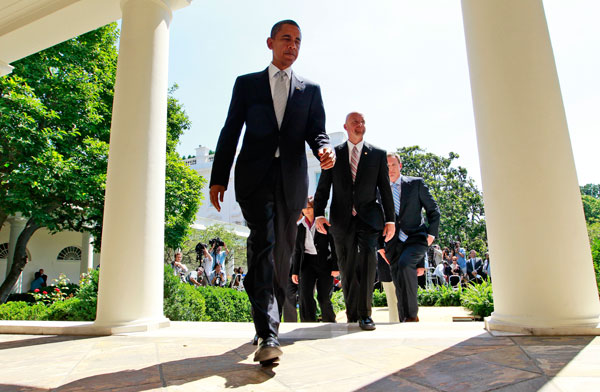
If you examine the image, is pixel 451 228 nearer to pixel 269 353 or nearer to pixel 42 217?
pixel 42 217

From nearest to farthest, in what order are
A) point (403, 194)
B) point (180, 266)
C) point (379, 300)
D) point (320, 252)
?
point (403, 194)
point (320, 252)
point (379, 300)
point (180, 266)

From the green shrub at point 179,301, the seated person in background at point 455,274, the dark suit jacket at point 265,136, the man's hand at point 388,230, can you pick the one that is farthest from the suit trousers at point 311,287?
the seated person in background at point 455,274

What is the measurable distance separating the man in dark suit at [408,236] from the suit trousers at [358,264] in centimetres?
150

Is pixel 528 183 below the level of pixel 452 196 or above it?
below

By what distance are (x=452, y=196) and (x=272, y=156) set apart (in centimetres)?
2950

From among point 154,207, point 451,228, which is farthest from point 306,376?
point 451,228

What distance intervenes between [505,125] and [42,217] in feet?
44.4

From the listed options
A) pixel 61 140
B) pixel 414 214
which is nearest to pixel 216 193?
pixel 414 214

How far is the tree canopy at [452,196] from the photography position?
29219mm

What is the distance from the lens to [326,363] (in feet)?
7.17

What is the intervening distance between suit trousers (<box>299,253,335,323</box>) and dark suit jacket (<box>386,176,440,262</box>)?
1.11 metres

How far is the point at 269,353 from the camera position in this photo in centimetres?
205

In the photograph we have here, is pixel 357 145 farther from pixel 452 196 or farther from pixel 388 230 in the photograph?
pixel 452 196

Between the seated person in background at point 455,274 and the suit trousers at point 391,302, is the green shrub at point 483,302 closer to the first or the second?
the suit trousers at point 391,302
